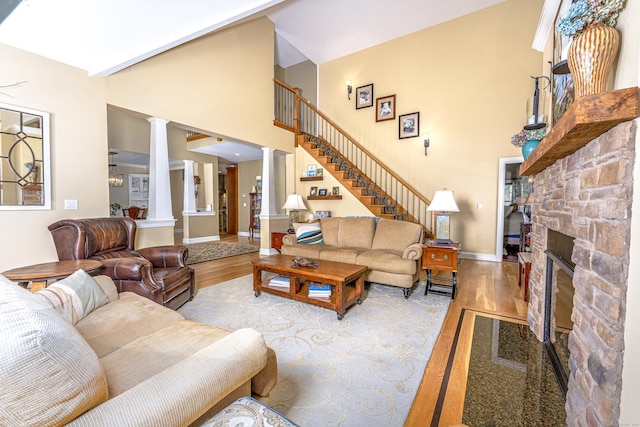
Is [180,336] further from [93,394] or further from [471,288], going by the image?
[471,288]

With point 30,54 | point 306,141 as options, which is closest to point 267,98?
point 306,141

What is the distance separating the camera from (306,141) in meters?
6.60

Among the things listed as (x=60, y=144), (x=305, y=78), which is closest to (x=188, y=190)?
(x=60, y=144)

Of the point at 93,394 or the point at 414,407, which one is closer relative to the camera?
the point at 93,394

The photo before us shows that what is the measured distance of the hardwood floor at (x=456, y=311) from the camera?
4.92 ft

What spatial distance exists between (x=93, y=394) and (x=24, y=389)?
0.16 meters

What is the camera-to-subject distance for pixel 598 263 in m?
1.16

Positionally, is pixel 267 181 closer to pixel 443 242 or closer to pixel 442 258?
pixel 443 242

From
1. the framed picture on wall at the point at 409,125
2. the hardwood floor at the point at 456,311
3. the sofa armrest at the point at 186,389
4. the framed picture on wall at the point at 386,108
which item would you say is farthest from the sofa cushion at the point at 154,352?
the framed picture on wall at the point at 386,108

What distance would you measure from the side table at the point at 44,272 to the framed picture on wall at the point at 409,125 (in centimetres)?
581

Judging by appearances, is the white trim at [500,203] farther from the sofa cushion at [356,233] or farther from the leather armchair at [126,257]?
the leather armchair at [126,257]

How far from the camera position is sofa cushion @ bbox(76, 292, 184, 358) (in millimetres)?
1342

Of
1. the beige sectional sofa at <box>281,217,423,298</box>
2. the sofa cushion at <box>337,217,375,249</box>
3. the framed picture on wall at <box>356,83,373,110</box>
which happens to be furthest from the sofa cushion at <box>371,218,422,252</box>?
the framed picture on wall at <box>356,83,373,110</box>

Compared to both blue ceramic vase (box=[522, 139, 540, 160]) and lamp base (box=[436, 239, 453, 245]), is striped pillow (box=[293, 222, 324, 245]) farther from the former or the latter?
blue ceramic vase (box=[522, 139, 540, 160])
